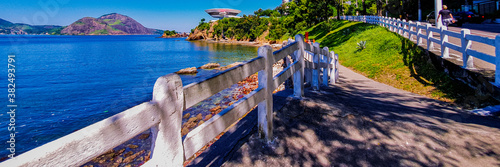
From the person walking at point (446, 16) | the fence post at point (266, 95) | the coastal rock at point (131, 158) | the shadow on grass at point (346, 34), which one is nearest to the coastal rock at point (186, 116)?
the coastal rock at point (131, 158)

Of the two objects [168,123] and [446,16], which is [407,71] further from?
[168,123]

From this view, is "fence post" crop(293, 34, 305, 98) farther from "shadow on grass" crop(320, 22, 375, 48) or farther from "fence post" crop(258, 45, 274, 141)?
"shadow on grass" crop(320, 22, 375, 48)

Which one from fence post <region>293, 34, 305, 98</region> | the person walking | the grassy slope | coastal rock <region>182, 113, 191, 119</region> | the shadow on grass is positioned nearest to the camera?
fence post <region>293, 34, 305, 98</region>

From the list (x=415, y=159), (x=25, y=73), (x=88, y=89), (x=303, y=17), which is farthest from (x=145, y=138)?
(x=303, y=17)

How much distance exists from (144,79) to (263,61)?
28.6 m

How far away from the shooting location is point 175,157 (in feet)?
8.45

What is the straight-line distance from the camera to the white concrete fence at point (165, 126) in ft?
5.36

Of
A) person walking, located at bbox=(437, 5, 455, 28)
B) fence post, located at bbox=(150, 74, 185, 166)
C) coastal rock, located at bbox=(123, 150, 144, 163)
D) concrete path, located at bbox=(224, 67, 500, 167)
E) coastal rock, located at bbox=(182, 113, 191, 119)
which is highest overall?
person walking, located at bbox=(437, 5, 455, 28)

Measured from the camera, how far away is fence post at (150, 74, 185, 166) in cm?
233

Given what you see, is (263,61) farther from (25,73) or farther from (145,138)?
(25,73)

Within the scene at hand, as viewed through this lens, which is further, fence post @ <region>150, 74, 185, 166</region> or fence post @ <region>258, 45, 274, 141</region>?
fence post @ <region>258, 45, 274, 141</region>

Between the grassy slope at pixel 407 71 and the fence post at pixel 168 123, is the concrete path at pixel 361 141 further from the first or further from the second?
the grassy slope at pixel 407 71

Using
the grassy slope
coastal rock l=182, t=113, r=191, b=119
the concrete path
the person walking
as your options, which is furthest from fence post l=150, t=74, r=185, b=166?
the person walking

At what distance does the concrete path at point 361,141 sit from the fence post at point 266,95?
0.53ft
